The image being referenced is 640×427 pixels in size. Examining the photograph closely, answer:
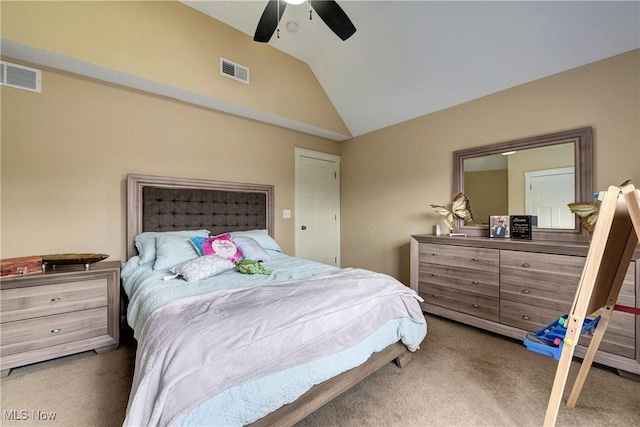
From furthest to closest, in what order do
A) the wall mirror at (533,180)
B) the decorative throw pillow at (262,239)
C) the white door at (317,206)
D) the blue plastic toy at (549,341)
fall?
the white door at (317,206) → the decorative throw pillow at (262,239) → the wall mirror at (533,180) → the blue plastic toy at (549,341)

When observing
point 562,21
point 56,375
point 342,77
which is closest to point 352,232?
point 342,77

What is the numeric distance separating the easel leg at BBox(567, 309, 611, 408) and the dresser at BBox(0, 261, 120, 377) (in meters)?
3.19

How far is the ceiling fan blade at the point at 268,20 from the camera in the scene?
1826 mm

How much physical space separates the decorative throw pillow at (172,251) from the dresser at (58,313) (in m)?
0.34

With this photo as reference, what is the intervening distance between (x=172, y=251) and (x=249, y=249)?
0.65 metres

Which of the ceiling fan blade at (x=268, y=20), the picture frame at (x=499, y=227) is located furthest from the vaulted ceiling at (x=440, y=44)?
the picture frame at (x=499, y=227)

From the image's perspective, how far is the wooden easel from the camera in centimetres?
103

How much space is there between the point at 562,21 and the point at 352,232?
3222 mm

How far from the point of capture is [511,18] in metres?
2.22

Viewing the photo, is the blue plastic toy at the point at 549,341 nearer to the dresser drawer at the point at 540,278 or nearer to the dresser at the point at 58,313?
the dresser drawer at the point at 540,278

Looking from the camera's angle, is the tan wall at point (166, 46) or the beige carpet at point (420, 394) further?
the tan wall at point (166, 46)

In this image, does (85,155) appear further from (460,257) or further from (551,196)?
(551,196)

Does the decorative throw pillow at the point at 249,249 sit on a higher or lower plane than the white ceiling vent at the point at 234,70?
lower

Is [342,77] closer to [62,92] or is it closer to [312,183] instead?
[312,183]
